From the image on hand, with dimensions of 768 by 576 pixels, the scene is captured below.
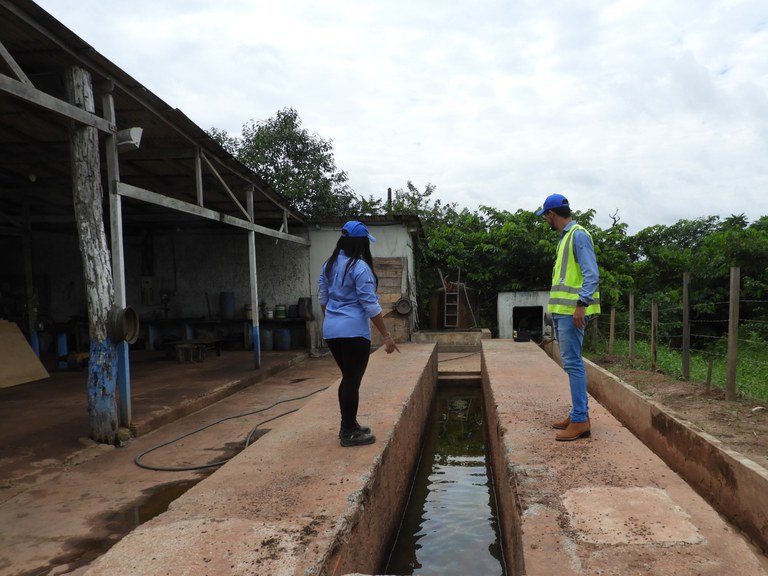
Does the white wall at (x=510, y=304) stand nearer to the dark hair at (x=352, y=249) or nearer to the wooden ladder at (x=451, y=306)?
the wooden ladder at (x=451, y=306)

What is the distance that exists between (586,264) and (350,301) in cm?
156

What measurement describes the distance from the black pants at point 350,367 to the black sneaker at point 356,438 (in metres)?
0.07

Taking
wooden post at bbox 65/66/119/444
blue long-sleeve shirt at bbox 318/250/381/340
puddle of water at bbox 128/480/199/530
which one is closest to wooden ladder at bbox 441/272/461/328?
wooden post at bbox 65/66/119/444

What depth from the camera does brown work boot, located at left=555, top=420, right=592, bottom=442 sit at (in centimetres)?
361

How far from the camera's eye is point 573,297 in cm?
350

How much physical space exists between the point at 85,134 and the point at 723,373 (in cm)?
885

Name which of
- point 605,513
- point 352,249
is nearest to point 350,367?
point 352,249

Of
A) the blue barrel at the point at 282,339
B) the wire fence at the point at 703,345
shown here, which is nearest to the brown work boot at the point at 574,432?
the wire fence at the point at 703,345

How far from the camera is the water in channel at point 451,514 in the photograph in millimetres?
3387

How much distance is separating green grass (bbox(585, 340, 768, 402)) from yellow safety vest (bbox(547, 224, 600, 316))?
3131mm

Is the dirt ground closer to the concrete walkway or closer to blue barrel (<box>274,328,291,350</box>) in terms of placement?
the concrete walkway

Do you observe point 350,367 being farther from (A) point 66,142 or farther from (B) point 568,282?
(A) point 66,142

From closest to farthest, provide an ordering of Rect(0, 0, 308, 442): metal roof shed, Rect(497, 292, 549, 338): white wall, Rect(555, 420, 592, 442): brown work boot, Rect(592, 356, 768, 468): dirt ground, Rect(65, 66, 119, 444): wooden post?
Rect(555, 420, 592, 442): brown work boot, Rect(592, 356, 768, 468): dirt ground, Rect(0, 0, 308, 442): metal roof shed, Rect(65, 66, 119, 444): wooden post, Rect(497, 292, 549, 338): white wall

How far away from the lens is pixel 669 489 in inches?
107
